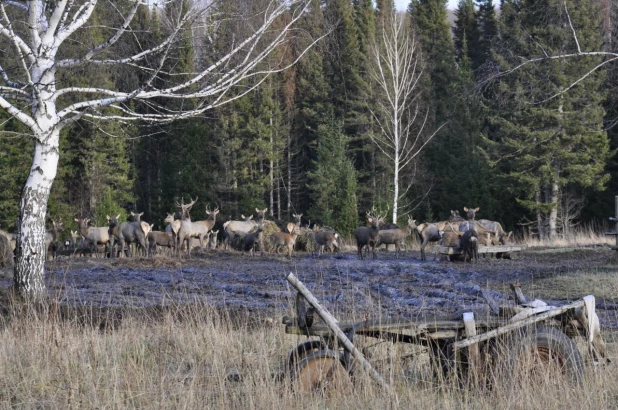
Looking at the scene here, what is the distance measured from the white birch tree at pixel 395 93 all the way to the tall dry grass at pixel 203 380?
26742 millimetres

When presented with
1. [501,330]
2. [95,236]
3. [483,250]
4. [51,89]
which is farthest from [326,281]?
[95,236]

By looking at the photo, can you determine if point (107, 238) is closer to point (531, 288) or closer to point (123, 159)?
point (123, 159)

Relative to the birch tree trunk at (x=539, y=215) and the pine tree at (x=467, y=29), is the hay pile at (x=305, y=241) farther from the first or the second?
the pine tree at (x=467, y=29)

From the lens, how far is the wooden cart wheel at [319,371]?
19.6 feet

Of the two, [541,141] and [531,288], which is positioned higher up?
[541,141]

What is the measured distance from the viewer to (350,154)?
51375mm

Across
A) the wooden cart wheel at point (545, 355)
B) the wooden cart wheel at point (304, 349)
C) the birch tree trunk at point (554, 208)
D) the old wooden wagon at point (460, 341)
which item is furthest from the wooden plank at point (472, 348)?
the birch tree trunk at point (554, 208)

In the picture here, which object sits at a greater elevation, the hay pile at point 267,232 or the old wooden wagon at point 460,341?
the hay pile at point 267,232

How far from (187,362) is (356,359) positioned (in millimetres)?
1988

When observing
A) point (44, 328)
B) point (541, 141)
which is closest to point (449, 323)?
point (44, 328)

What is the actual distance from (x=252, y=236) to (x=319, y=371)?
78.8ft

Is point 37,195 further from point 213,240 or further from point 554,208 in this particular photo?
point 554,208

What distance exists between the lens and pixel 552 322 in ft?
21.4

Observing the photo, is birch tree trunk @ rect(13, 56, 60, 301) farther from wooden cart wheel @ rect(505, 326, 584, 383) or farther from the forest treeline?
the forest treeline
